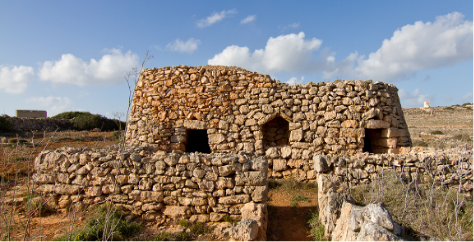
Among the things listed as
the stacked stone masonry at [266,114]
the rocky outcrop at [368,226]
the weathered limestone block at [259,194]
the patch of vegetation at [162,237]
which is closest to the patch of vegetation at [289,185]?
the stacked stone masonry at [266,114]

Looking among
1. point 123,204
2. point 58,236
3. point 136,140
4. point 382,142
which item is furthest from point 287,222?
point 136,140

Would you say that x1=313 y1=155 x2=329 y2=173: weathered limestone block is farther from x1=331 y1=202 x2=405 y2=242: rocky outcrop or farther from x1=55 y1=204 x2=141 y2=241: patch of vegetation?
x1=55 y1=204 x2=141 y2=241: patch of vegetation

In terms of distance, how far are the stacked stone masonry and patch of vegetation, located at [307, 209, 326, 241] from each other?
2.68 m

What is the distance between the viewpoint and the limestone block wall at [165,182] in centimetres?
476

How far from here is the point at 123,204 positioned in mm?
4910

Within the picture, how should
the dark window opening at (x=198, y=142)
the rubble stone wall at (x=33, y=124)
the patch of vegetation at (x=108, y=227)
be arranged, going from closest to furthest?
the patch of vegetation at (x=108, y=227), the dark window opening at (x=198, y=142), the rubble stone wall at (x=33, y=124)

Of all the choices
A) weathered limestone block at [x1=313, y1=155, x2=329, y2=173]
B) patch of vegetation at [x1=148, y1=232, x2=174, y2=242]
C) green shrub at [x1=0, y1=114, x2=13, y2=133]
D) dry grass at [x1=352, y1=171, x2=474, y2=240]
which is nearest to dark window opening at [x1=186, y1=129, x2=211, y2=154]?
weathered limestone block at [x1=313, y1=155, x2=329, y2=173]

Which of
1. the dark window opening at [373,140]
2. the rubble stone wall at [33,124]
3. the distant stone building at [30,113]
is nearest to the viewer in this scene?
the dark window opening at [373,140]

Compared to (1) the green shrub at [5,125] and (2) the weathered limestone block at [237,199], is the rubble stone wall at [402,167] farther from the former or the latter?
(1) the green shrub at [5,125]

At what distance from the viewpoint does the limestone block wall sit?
476 cm

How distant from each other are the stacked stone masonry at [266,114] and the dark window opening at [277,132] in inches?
4.1

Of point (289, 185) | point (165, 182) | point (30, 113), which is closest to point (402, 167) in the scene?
point (289, 185)

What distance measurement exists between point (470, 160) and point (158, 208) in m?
6.41

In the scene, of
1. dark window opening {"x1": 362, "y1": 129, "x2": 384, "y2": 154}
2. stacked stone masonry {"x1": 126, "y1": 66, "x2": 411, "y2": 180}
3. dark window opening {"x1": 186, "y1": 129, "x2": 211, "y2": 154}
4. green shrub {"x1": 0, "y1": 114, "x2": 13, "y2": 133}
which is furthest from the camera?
green shrub {"x1": 0, "y1": 114, "x2": 13, "y2": 133}
